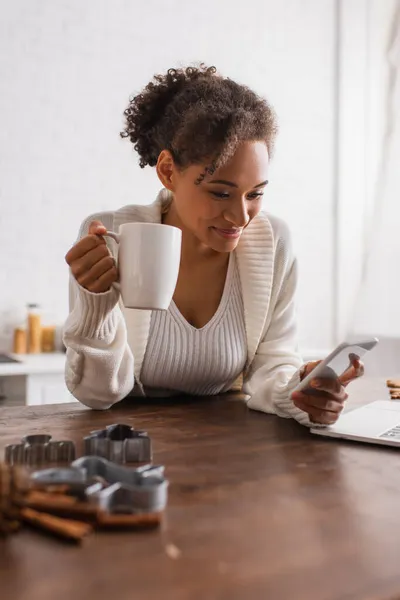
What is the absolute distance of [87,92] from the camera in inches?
117

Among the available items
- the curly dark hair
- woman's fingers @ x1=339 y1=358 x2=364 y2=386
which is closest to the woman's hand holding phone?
woman's fingers @ x1=339 y1=358 x2=364 y2=386

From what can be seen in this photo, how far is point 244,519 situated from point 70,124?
260 centimetres

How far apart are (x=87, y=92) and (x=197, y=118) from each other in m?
1.83

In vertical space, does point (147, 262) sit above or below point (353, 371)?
above

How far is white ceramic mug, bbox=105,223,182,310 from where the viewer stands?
924 millimetres

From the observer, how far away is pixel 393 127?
135 inches

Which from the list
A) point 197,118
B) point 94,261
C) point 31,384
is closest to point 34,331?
point 31,384

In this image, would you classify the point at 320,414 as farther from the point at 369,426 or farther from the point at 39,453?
the point at 39,453

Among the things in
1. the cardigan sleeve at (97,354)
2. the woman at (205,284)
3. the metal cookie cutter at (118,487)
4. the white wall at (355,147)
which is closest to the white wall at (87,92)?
the white wall at (355,147)

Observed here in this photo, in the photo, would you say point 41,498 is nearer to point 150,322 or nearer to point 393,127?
point 150,322

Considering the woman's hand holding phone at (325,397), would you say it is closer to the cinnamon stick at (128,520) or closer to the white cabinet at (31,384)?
the cinnamon stick at (128,520)

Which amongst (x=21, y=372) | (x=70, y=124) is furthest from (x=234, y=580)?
(x=70, y=124)

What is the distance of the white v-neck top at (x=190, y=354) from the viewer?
1384mm

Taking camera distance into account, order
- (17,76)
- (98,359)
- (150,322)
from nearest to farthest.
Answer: (98,359) < (150,322) < (17,76)
